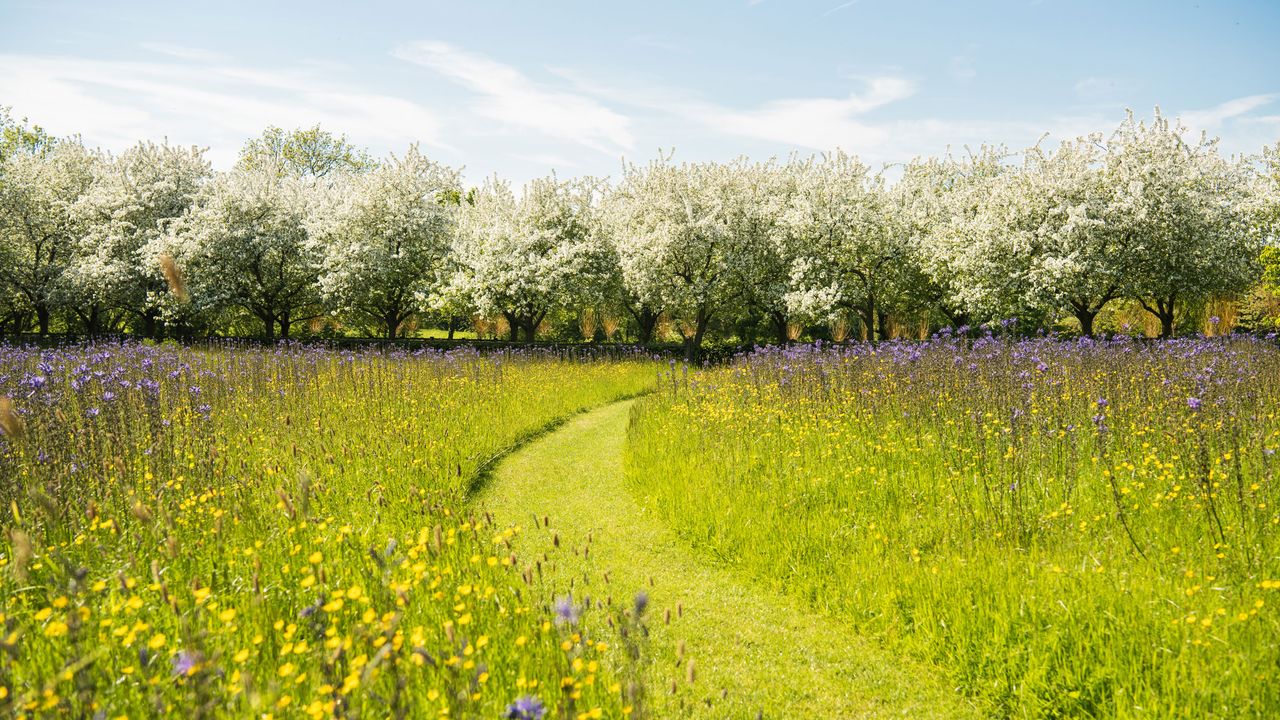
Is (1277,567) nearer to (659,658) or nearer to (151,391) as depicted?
(659,658)

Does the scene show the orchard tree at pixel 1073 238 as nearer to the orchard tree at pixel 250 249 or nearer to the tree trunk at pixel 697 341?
the tree trunk at pixel 697 341

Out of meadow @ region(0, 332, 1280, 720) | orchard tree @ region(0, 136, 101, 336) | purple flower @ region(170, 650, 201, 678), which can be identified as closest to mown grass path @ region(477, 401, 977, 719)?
meadow @ region(0, 332, 1280, 720)

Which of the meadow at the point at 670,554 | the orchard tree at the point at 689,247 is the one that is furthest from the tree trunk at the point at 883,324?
the meadow at the point at 670,554

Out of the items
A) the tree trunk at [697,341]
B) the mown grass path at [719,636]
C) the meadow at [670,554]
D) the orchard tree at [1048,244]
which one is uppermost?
the orchard tree at [1048,244]

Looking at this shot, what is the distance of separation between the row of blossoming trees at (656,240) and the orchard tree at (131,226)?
0.11 meters

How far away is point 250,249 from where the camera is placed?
2611 cm

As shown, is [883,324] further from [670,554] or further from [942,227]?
[670,554]

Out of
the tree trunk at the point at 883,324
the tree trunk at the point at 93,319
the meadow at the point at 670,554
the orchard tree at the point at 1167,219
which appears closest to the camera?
the meadow at the point at 670,554

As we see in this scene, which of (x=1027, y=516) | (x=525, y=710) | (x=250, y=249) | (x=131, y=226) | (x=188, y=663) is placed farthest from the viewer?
(x=131, y=226)

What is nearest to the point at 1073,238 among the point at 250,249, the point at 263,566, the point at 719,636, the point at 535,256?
the point at 535,256

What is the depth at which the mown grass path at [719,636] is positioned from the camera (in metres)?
4.11

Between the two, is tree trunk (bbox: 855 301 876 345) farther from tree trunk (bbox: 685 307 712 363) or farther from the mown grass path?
the mown grass path

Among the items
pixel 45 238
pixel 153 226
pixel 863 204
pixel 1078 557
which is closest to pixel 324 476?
pixel 1078 557

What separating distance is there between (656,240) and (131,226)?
22112 mm
